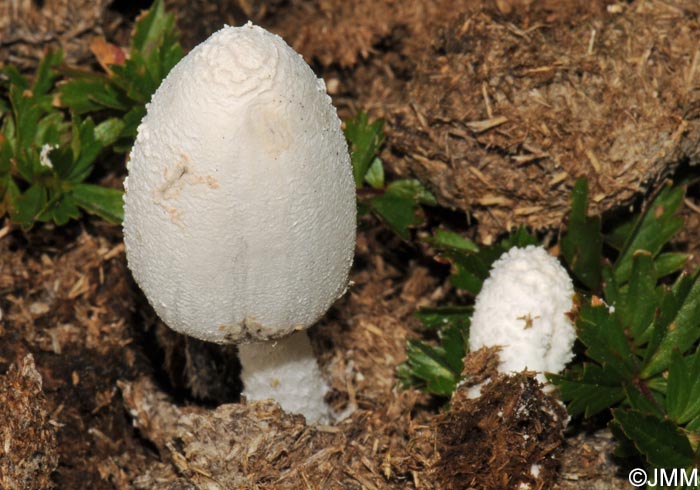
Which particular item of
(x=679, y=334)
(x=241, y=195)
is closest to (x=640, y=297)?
(x=679, y=334)

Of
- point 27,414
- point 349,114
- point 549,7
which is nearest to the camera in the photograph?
point 27,414

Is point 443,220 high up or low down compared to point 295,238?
down

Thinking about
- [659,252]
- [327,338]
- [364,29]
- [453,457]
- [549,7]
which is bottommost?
[327,338]

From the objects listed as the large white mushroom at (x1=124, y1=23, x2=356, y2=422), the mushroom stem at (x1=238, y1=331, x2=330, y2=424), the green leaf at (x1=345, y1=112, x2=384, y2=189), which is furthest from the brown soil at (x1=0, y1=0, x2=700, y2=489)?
the large white mushroom at (x1=124, y1=23, x2=356, y2=422)

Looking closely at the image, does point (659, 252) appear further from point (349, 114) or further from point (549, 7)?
point (349, 114)

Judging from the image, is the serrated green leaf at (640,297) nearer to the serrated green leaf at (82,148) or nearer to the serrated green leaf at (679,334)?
the serrated green leaf at (679,334)

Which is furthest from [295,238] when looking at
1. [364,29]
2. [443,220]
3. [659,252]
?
[364,29]

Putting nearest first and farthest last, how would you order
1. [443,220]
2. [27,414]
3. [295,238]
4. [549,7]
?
[295,238] → [27,414] → [549,7] → [443,220]
